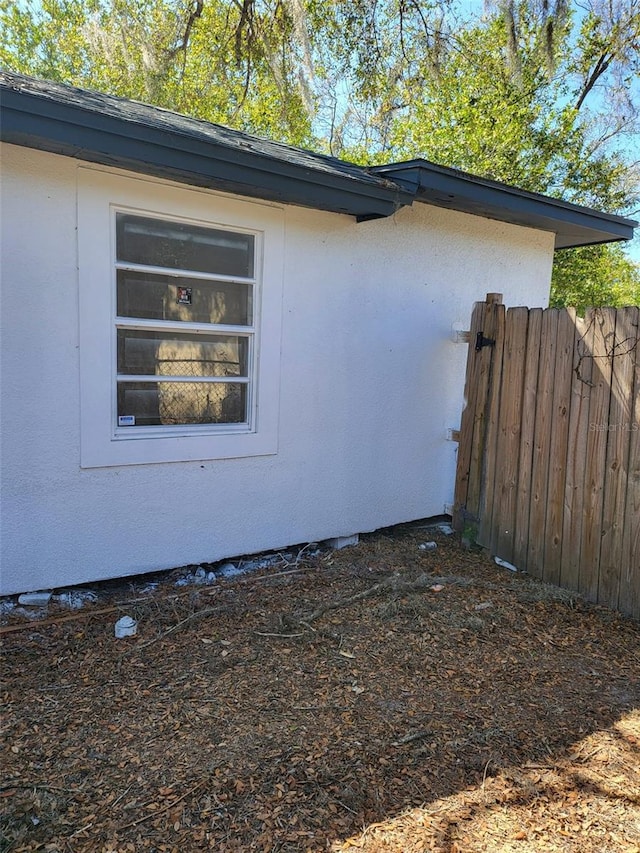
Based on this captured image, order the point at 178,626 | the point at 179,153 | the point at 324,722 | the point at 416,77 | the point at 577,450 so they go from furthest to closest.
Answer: the point at 416,77, the point at 577,450, the point at 178,626, the point at 179,153, the point at 324,722

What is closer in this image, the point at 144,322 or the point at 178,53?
the point at 144,322

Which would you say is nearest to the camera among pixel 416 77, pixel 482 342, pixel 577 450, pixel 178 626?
pixel 178 626

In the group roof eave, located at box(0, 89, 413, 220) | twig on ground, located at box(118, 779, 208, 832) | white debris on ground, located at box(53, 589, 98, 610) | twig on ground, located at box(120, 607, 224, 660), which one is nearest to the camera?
twig on ground, located at box(118, 779, 208, 832)

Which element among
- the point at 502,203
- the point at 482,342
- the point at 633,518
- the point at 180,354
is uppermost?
the point at 502,203

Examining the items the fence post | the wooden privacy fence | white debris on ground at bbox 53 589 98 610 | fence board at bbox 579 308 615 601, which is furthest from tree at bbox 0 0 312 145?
white debris on ground at bbox 53 589 98 610

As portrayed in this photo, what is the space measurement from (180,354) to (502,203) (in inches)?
121

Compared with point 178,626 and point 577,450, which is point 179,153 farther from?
point 577,450

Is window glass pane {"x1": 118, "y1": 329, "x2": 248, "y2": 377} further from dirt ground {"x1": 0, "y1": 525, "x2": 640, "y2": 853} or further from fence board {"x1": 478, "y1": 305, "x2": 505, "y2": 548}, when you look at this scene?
fence board {"x1": 478, "y1": 305, "x2": 505, "y2": 548}

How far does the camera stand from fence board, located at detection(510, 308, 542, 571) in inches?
180

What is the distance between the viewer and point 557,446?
4359 mm

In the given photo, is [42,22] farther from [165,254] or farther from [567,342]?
[567,342]

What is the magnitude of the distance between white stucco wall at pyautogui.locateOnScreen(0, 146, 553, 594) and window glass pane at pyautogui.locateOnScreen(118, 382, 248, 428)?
0.31 metres

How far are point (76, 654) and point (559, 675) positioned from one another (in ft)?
8.62

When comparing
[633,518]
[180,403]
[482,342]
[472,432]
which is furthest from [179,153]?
[633,518]
